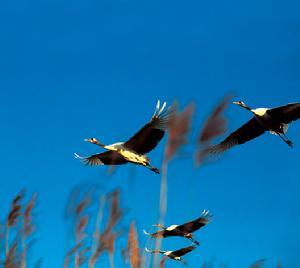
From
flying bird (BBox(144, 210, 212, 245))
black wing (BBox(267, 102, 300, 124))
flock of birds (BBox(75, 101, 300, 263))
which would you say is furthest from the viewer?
black wing (BBox(267, 102, 300, 124))

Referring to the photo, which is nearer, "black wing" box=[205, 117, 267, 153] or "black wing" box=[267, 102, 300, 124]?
"black wing" box=[267, 102, 300, 124]

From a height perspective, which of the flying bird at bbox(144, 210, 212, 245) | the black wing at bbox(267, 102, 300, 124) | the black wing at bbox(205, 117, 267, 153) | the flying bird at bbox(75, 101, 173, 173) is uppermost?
the black wing at bbox(205, 117, 267, 153)

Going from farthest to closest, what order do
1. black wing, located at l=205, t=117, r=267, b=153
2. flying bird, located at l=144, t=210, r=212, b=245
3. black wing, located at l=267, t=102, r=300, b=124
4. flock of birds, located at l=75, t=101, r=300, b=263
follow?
black wing, located at l=205, t=117, r=267, b=153 < black wing, located at l=267, t=102, r=300, b=124 < flock of birds, located at l=75, t=101, r=300, b=263 < flying bird, located at l=144, t=210, r=212, b=245

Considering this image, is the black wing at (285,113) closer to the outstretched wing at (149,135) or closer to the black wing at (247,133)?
the black wing at (247,133)

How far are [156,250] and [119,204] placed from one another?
0.65 meters

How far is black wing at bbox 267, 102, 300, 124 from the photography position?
995 centimetres

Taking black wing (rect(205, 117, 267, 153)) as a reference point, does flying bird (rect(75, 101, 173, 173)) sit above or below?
below

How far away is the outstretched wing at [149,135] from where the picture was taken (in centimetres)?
796

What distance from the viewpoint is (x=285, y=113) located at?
10.1 metres

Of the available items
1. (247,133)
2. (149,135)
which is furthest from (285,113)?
(149,135)

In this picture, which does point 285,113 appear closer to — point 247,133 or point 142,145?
point 247,133

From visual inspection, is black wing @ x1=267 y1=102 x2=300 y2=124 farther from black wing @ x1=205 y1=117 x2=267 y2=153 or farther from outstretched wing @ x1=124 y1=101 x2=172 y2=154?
outstretched wing @ x1=124 y1=101 x2=172 y2=154

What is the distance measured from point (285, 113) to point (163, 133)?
2.81 m

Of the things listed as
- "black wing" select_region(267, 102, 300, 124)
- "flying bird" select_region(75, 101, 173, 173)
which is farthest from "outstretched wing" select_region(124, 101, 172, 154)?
"black wing" select_region(267, 102, 300, 124)
